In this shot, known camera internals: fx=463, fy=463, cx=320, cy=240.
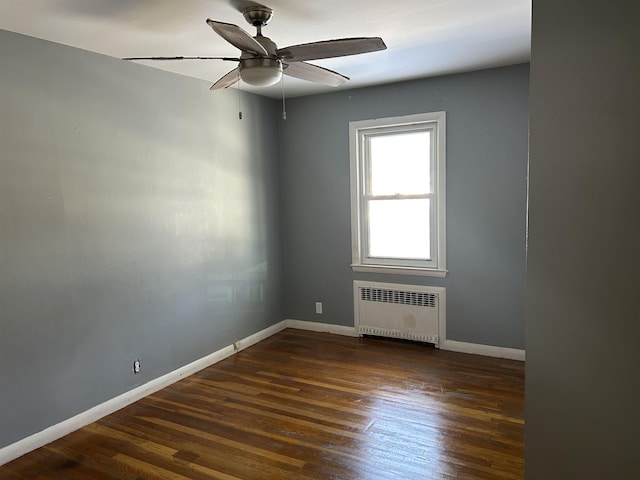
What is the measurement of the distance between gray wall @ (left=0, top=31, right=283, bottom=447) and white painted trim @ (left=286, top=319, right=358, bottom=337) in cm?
74

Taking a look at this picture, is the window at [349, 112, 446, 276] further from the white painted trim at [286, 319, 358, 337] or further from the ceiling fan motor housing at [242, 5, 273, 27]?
the ceiling fan motor housing at [242, 5, 273, 27]

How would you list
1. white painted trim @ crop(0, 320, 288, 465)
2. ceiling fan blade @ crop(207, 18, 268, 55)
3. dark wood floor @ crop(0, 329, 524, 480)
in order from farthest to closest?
white painted trim @ crop(0, 320, 288, 465) < dark wood floor @ crop(0, 329, 524, 480) < ceiling fan blade @ crop(207, 18, 268, 55)

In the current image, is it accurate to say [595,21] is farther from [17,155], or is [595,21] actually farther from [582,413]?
[17,155]

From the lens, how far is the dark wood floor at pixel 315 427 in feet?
8.50

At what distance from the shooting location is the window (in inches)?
173

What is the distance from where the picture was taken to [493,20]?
9.13 feet

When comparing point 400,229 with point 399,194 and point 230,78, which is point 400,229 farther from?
point 230,78

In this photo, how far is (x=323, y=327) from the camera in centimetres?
511

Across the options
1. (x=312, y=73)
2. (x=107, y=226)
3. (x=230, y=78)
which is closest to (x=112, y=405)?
(x=107, y=226)

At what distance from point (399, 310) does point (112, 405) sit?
2.68m

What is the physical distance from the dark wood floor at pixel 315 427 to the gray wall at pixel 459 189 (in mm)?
566

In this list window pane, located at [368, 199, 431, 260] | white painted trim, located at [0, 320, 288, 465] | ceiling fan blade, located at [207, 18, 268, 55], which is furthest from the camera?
window pane, located at [368, 199, 431, 260]

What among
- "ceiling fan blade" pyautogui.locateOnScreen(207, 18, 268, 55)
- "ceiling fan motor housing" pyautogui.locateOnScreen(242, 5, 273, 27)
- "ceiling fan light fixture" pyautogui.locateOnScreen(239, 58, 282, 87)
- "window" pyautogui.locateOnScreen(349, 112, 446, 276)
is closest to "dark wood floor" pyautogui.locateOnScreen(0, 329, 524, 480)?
"window" pyautogui.locateOnScreen(349, 112, 446, 276)

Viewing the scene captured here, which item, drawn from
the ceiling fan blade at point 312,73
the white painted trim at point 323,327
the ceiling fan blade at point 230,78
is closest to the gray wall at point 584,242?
the ceiling fan blade at point 312,73
